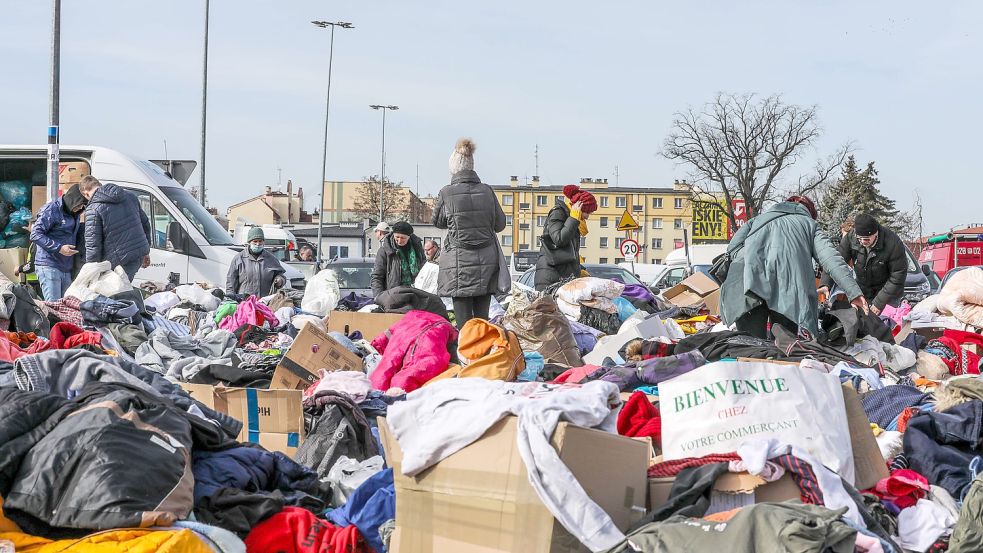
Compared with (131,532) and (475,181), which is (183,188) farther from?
(131,532)

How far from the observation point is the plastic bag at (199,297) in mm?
12359

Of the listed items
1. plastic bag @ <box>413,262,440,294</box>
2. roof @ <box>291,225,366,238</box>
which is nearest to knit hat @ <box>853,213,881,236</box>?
plastic bag @ <box>413,262,440,294</box>

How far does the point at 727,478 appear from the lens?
148 inches

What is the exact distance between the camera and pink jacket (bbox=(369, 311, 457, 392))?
271 inches

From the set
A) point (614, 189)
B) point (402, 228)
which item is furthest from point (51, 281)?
point (614, 189)

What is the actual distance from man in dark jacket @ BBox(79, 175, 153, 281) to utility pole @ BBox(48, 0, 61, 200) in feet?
7.43

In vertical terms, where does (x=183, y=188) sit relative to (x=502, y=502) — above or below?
above

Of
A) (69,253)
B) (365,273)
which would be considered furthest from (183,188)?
(69,253)

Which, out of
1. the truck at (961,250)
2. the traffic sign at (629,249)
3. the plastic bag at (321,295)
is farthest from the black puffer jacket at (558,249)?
the truck at (961,250)

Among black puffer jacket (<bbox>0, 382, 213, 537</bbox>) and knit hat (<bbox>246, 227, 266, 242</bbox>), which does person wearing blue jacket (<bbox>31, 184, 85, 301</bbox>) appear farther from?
black puffer jacket (<bbox>0, 382, 213, 537</bbox>)

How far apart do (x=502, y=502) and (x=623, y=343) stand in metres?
4.97

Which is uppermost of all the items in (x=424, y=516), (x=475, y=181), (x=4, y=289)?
(x=475, y=181)

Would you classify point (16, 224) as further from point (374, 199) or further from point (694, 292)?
point (374, 199)

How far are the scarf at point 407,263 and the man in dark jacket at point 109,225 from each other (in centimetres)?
271
